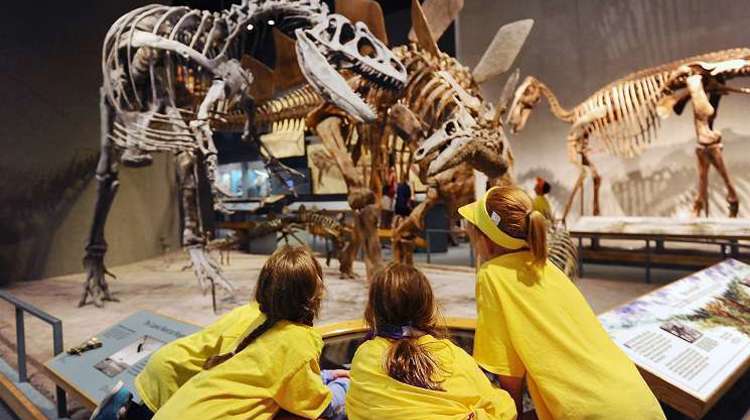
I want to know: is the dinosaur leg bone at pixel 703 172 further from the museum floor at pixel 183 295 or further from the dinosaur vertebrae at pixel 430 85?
the dinosaur vertebrae at pixel 430 85

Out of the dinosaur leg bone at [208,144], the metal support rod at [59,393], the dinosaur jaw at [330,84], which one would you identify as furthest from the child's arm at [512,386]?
the dinosaur leg bone at [208,144]

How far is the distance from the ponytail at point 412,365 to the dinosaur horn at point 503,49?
344 cm

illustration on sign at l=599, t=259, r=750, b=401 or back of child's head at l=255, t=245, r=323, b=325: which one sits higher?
back of child's head at l=255, t=245, r=323, b=325

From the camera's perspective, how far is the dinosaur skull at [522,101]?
23.3ft

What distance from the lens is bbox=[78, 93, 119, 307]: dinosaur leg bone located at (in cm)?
498

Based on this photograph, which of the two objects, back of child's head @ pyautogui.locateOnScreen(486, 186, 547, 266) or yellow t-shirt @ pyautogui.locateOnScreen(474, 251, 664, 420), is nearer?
yellow t-shirt @ pyautogui.locateOnScreen(474, 251, 664, 420)

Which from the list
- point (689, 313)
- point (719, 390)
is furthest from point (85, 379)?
point (689, 313)

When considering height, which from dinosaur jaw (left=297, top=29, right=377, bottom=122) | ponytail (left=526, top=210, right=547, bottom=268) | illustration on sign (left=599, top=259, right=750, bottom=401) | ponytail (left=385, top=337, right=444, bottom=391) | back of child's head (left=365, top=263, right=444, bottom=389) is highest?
dinosaur jaw (left=297, top=29, right=377, bottom=122)

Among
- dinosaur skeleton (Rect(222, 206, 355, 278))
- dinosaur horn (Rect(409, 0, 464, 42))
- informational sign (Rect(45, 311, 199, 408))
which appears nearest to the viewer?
informational sign (Rect(45, 311, 199, 408))

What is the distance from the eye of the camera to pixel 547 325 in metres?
1.53

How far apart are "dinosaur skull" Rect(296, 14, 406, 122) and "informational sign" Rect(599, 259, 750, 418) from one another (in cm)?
201

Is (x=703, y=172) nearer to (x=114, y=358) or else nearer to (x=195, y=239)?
(x=195, y=239)

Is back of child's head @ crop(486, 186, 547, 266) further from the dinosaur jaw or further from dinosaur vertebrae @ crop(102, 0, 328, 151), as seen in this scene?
dinosaur vertebrae @ crop(102, 0, 328, 151)

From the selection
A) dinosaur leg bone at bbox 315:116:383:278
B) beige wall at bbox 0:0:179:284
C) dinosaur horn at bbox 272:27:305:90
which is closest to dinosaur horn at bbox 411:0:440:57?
dinosaur leg bone at bbox 315:116:383:278
